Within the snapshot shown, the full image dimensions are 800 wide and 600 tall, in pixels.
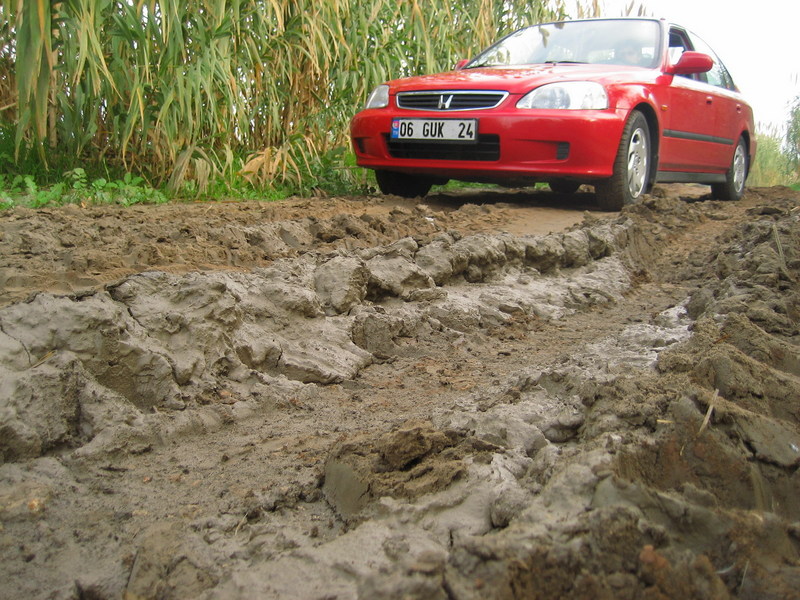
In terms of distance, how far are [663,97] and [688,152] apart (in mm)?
836

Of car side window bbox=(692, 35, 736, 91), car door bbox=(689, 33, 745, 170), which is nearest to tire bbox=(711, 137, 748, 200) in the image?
car door bbox=(689, 33, 745, 170)

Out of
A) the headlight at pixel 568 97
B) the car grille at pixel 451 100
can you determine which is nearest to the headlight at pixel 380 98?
the car grille at pixel 451 100

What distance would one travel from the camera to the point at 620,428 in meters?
1.78

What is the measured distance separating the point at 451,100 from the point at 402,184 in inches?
37.2

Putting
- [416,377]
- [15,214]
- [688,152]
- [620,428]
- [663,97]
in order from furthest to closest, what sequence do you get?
[688,152], [663,97], [15,214], [416,377], [620,428]

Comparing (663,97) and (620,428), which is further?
(663,97)

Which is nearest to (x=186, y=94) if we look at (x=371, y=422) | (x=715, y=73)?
(x=371, y=422)

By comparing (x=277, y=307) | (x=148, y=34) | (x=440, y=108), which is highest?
(x=148, y=34)

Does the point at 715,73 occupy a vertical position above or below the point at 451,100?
above

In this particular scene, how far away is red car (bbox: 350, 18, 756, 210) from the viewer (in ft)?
17.7

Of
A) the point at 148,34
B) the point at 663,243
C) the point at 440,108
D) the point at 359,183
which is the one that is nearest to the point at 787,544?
the point at 663,243

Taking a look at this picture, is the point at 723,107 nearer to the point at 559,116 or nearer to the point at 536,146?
the point at 559,116

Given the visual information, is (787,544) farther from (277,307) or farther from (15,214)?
(15,214)

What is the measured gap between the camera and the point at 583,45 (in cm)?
646
